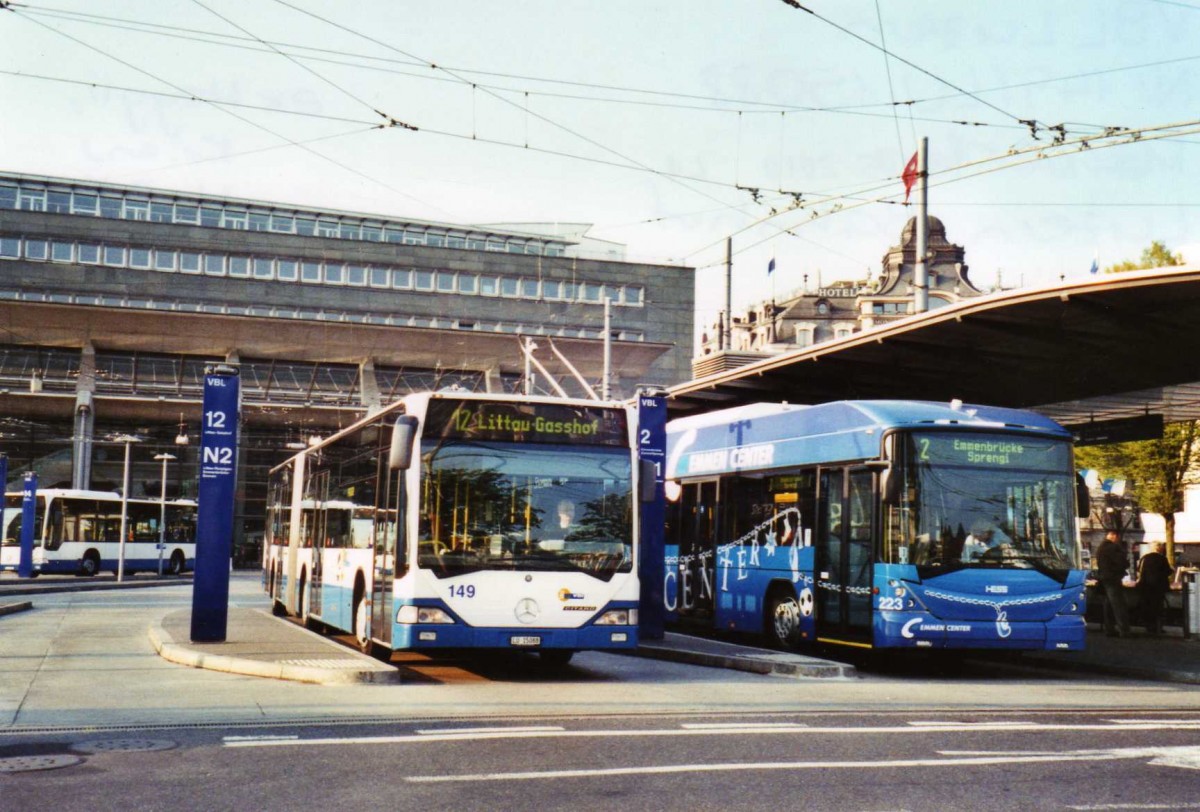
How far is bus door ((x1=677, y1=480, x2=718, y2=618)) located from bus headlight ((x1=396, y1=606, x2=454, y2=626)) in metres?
7.57

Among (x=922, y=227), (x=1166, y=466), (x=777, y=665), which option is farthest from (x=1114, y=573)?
(x=1166, y=466)

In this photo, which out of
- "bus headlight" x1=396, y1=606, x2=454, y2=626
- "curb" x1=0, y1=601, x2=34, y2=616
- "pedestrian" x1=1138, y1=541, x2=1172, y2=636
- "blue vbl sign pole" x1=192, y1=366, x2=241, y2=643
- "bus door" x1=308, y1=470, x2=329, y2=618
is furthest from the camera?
"curb" x1=0, y1=601, x2=34, y2=616

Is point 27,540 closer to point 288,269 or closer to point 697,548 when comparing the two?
point 288,269

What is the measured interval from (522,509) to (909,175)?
12331mm

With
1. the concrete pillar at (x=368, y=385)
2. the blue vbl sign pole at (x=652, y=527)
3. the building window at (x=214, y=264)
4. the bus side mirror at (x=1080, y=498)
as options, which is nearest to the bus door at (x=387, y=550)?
the blue vbl sign pole at (x=652, y=527)

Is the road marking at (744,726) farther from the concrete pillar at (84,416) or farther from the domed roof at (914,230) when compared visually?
the domed roof at (914,230)

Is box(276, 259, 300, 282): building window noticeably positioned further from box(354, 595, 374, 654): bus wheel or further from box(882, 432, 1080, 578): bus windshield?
box(882, 432, 1080, 578): bus windshield

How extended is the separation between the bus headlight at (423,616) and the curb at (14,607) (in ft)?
46.7

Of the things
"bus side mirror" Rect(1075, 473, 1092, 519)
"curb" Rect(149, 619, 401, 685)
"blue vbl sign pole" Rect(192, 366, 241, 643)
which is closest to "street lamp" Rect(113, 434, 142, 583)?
"blue vbl sign pole" Rect(192, 366, 241, 643)

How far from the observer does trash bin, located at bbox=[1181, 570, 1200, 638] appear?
74.3 feet

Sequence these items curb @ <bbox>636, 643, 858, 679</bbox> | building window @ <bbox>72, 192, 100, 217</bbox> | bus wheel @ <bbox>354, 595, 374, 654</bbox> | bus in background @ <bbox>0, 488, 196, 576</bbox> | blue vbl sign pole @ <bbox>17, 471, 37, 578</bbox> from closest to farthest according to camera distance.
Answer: curb @ <bbox>636, 643, 858, 679</bbox> → bus wheel @ <bbox>354, 595, 374, 654</bbox> → blue vbl sign pole @ <bbox>17, 471, 37, 578</bbox> → bus in background @ <bbox>0, 488, 196, 576</bbox> → building window @ <bbox>72, 192, 100, 217</bbox>

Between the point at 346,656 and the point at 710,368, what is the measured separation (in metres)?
16.0

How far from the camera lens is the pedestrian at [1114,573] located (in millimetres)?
22938

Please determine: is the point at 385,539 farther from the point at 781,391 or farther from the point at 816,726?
the point at 781,391
